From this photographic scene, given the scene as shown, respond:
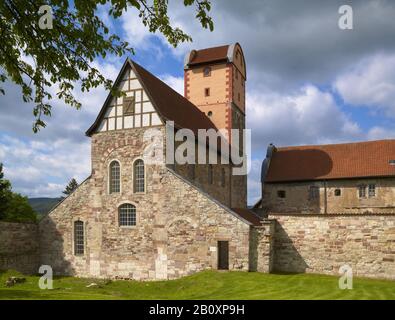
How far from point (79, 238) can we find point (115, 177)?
454cm

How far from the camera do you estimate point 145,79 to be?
971 inches

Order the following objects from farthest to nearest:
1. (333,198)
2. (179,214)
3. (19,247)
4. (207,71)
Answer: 1. (207,71)
2. (333,198)
3. (19,247)
4. (179,214)

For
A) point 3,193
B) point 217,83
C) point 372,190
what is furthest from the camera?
point 3,193

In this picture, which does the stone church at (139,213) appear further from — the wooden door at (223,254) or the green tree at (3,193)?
the green tree at (3,193)

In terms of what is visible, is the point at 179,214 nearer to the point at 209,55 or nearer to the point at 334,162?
the point at 334,162

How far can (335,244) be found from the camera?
811 inches

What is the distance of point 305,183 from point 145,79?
15.9 metres

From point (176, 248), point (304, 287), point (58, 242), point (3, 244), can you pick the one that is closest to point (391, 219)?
point (304, 287)

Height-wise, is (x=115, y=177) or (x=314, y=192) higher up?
(x=115, y=177)

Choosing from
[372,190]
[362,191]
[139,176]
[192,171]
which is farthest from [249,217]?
[372,190]

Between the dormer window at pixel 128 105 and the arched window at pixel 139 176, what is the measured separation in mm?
3112

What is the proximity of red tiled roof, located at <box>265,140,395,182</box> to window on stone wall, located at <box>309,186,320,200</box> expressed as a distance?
2.71ft
